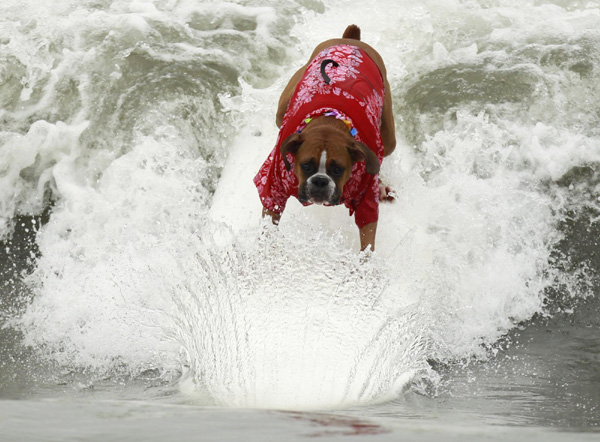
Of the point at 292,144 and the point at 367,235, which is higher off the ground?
the point at 292,144

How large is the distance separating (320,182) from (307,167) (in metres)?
→ 0.09

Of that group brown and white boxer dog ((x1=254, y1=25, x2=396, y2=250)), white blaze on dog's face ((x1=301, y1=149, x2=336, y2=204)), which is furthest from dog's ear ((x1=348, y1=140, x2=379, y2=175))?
white blaze on dog's face ((x1=301, y1=149, x2=336, y2=204))

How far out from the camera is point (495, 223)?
4191 millimetres

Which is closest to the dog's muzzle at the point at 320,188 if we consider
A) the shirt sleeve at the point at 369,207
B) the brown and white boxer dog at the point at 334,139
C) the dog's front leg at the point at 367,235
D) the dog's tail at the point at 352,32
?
the brown and white boxer dog at the point at 334,139

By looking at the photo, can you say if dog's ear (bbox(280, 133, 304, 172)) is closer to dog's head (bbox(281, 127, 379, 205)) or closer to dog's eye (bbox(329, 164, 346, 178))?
dog's head (bbox(281, 127, 379, 205))

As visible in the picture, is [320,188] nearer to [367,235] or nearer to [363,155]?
[363,155]

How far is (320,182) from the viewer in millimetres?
3303

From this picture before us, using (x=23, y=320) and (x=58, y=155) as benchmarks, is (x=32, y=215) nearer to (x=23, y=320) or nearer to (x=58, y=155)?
(x=58, y=155)

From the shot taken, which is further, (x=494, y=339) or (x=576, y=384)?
(x=494, y=339)

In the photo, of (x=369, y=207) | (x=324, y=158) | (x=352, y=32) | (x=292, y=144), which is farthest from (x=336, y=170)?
(x=352, y=32)

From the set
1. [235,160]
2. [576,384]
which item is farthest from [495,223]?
[235,160]

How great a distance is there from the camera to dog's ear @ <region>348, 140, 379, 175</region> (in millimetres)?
3324

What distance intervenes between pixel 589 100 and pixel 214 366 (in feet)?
11.0

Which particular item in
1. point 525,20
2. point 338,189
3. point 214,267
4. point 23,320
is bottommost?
point 23,320
